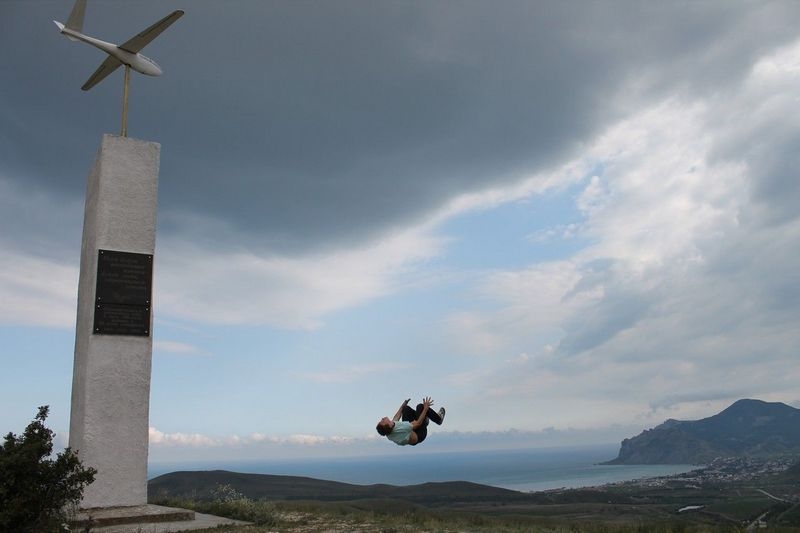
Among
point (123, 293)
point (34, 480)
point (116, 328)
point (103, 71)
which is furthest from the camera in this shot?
point (103, 71)

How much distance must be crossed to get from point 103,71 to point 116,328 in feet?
18.3

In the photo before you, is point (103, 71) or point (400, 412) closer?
point (400, 412)

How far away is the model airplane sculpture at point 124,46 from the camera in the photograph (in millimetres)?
11273

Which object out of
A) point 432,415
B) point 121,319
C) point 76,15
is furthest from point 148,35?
point 432,415

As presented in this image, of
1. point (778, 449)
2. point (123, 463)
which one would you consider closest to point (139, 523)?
point (123, 463)

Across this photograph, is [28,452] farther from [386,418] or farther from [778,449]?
[778,449]

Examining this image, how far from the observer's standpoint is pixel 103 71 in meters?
12.1

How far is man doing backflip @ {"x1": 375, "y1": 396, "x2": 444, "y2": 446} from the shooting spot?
27.5ft

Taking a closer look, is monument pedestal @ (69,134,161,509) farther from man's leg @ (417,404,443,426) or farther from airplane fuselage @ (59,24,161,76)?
man's leg @ (417,404,443,426)

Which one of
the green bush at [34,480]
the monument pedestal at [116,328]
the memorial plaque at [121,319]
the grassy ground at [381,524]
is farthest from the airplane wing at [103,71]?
the grassy ground at [381,524]

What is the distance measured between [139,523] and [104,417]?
192 cm

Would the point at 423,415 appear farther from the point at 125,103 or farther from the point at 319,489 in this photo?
the point at 319,489

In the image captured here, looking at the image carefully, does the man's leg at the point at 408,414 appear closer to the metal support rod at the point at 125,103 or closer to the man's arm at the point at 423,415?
the man's arm at the point at 423,415

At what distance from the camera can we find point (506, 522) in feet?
34.0
